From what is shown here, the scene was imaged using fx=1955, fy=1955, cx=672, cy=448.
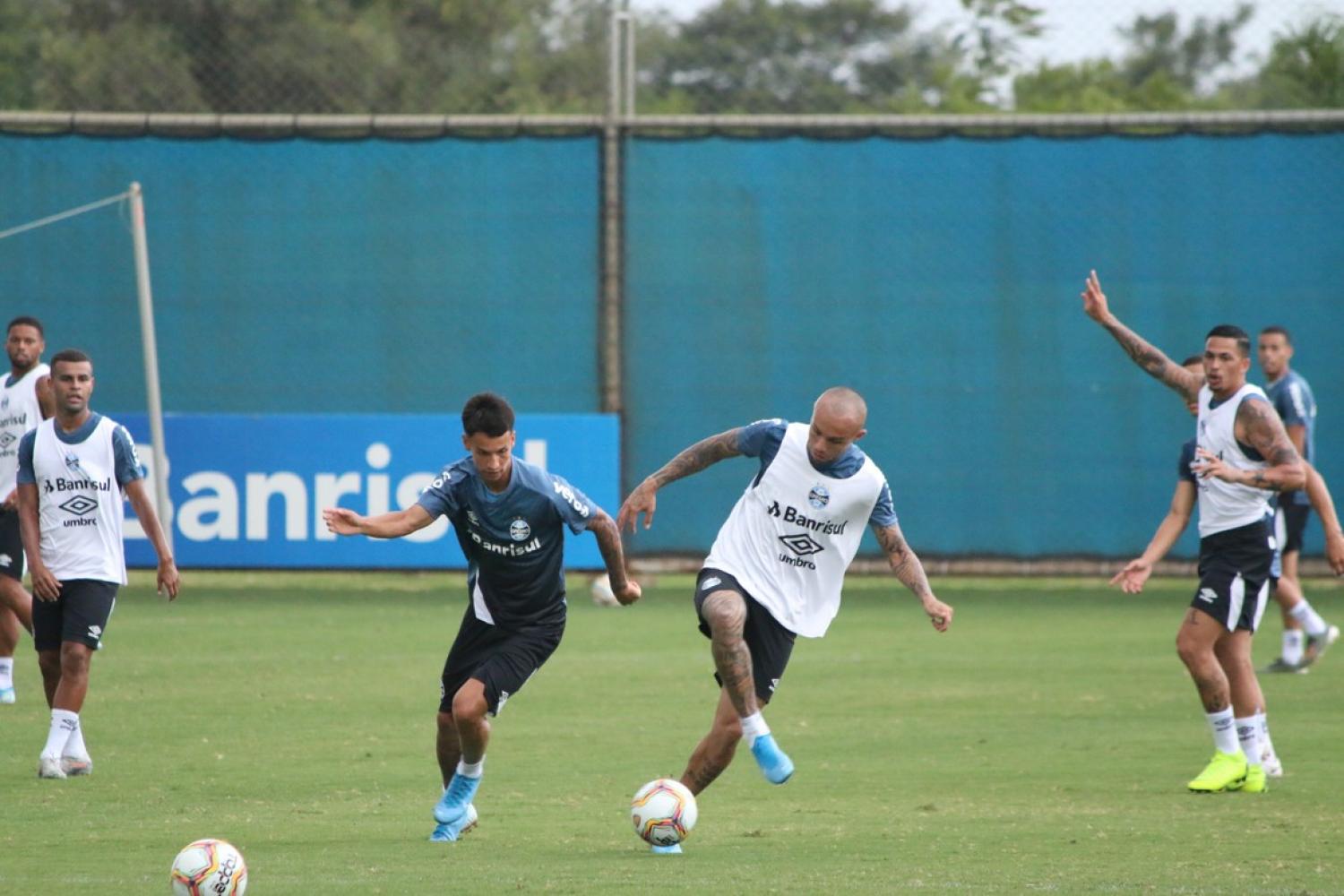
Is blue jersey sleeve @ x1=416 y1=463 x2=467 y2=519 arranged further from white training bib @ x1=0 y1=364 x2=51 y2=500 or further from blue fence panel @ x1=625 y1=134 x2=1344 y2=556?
blue fence panel @ x1=625 y1=134 x2=1344 y2=556

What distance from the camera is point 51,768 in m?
9.68

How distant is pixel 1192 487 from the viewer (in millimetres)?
10516

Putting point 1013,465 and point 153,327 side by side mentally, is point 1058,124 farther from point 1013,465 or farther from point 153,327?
point 153,327

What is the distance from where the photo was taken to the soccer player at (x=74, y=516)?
400 inches

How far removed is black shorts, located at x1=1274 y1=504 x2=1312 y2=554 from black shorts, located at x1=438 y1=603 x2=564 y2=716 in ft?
29.1

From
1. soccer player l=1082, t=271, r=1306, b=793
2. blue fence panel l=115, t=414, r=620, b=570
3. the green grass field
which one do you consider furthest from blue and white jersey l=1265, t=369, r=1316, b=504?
blue fence panel l=115, t=414, r=620, b=570

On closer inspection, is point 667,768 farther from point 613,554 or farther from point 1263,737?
point 1263,737

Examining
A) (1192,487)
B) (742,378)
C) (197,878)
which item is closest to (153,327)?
(742,378)

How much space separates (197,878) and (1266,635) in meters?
12.1

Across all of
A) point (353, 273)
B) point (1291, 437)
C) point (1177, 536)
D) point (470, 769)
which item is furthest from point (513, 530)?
point (353, 273)

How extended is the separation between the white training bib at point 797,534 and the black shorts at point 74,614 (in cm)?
354

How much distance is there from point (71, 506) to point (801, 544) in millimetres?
4093

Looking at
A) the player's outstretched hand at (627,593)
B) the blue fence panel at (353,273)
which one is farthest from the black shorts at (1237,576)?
the blue fence panel at (353,273)

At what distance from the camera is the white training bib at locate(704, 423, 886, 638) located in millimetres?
8609
